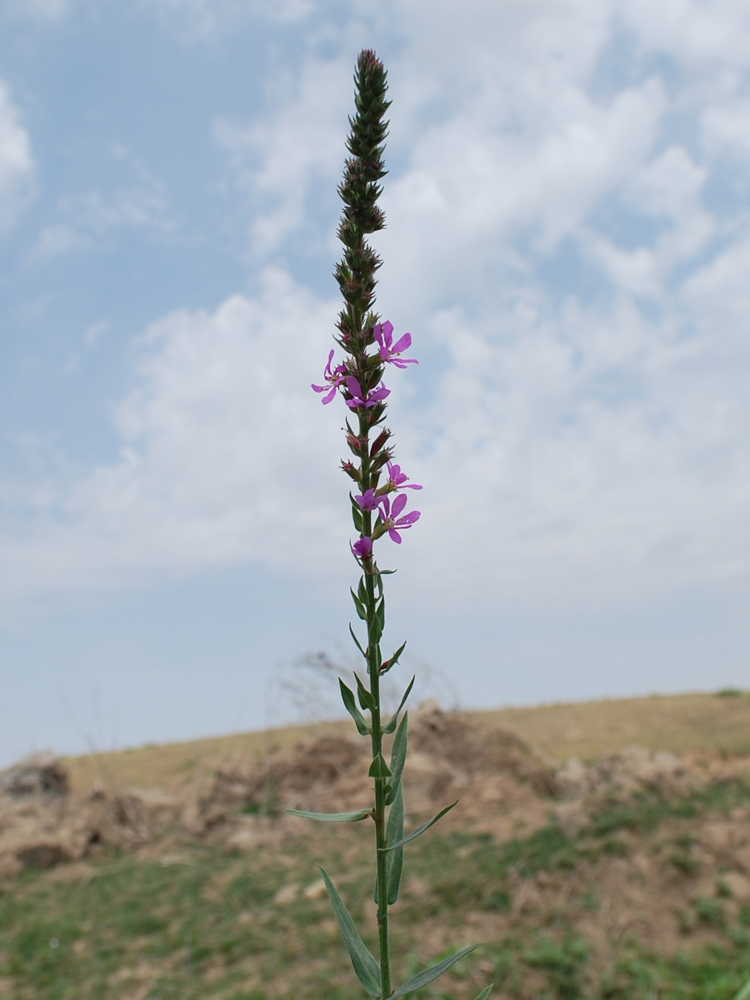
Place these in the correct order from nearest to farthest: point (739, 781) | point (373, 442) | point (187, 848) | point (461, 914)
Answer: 1. point (373, 442)
2. point (461, 914)
3. point (739, 781)
4. point (187, 848)

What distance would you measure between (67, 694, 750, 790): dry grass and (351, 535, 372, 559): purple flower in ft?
35.2

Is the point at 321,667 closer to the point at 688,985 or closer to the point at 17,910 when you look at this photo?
the point at 688,985

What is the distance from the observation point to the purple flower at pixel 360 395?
1.57 meters

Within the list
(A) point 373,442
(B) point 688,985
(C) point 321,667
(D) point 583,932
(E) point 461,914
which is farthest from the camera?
(C) point 321,667

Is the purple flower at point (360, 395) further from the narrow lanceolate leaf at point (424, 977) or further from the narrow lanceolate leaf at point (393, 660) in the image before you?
the narrow lanceolate leaf at point (424, 977)

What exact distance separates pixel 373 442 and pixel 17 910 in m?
9.50

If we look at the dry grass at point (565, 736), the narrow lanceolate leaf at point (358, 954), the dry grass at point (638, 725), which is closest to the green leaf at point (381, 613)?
the narrow lanceolate leaf at point (358, 954)

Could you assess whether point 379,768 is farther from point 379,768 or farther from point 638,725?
point 638,725

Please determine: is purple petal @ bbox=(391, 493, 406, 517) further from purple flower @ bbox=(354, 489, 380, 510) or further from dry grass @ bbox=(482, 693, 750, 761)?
dry grass @ bbox=(482, 693, 750, 761)

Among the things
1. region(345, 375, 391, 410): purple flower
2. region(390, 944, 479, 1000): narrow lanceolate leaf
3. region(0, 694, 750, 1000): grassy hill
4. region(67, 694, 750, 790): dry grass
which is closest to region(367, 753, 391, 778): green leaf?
region(390, 944, 479, 1000): narrow lanceolate leaf

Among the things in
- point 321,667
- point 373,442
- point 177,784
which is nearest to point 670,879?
point 321,667

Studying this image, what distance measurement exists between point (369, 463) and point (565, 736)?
14.3 m

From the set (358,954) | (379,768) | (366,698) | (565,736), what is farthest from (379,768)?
(565,736)

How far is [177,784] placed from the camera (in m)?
14.7
